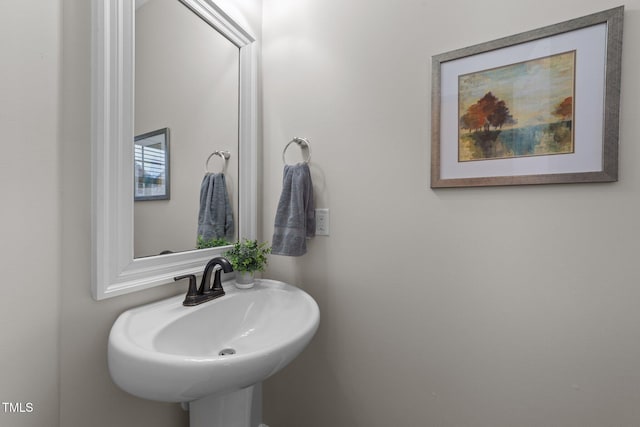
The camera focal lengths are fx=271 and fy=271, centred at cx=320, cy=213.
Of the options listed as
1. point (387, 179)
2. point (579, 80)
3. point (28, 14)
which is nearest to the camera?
point (28, 14)

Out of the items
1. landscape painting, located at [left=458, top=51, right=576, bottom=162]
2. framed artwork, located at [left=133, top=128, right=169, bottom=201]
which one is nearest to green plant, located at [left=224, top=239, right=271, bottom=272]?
framed artwork, located at [left=133, top=128, right=169, bottom=201]

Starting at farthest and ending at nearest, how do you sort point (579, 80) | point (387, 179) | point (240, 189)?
point (240, 189) → point (387, 179) → point (579, 80)

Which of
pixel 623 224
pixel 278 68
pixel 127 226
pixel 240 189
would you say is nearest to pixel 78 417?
pixel 127 226

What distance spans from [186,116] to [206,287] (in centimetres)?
68

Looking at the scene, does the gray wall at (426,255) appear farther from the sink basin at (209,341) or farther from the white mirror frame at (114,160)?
the white mirror frame at (114,160)

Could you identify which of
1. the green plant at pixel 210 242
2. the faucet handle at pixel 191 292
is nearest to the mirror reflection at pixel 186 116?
the green plant at pixel 210 242

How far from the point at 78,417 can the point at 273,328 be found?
0.59 metres

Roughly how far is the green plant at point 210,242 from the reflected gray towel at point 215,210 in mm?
10

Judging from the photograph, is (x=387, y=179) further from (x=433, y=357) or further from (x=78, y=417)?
(x=78, y=417)

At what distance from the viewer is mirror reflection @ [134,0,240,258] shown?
94cm

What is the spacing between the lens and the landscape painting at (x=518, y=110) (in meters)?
0.81

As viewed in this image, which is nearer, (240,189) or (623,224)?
(623,224)

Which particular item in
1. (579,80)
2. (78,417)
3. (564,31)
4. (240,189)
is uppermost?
(564,31)

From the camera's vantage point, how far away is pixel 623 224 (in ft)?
2.50
